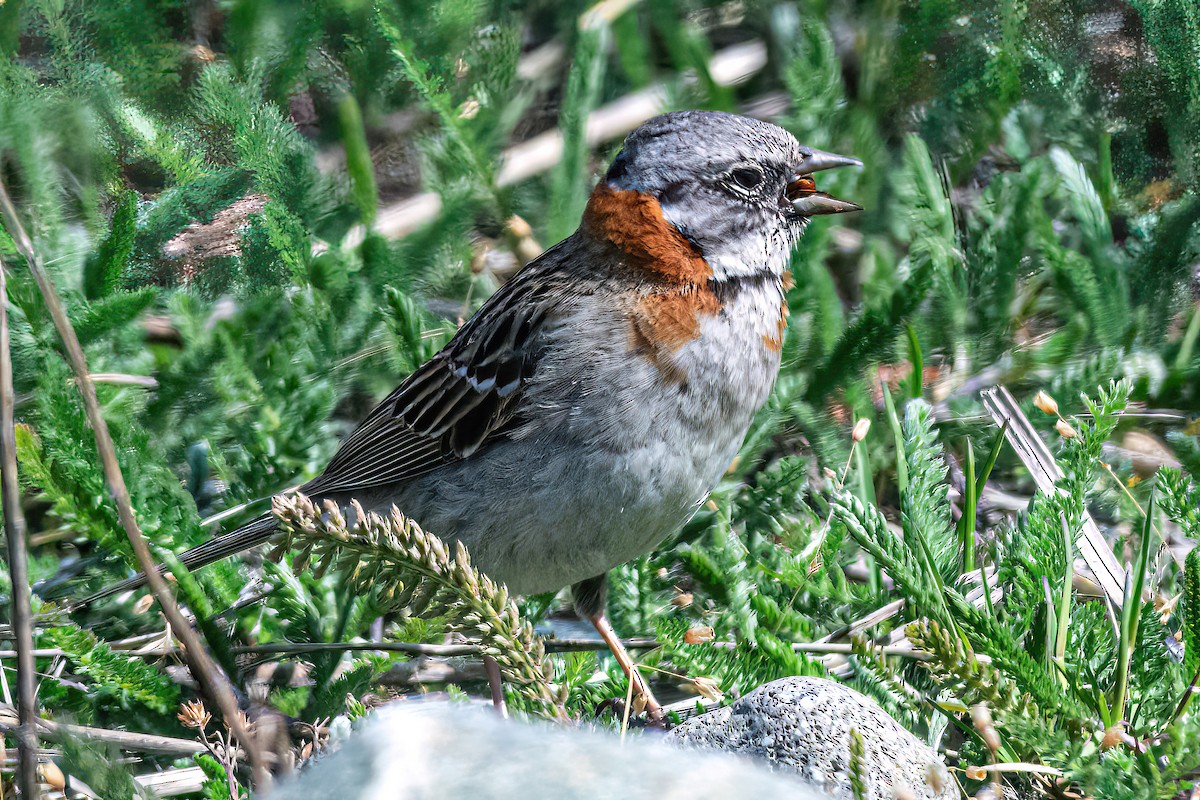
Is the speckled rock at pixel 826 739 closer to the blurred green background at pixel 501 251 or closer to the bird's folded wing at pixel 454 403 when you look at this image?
the blurred green background at pixel 501 251

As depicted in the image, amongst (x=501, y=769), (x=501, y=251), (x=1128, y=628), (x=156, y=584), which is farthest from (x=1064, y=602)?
(x=501, y=251)

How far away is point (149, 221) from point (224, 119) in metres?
0.43

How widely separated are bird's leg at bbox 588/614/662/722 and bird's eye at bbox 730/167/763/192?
1.23 metres

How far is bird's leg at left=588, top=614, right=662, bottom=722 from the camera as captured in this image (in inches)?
123

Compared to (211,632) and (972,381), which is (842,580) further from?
(211,632)

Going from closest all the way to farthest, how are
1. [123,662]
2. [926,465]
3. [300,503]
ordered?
[300,503], [926,465], [123,662]

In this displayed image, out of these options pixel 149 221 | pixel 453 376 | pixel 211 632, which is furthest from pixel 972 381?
pixel 149 221

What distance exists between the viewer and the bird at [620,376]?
2.82 m

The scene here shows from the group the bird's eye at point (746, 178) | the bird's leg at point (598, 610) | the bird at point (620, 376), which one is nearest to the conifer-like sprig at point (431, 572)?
the bird at point (620, 376)

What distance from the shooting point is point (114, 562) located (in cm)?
357

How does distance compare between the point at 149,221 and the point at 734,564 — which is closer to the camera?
the point at 734,564

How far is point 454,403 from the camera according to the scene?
320 centimetres

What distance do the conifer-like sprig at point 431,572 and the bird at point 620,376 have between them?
933mm

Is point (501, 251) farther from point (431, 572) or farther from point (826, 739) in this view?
point (431, 572)
